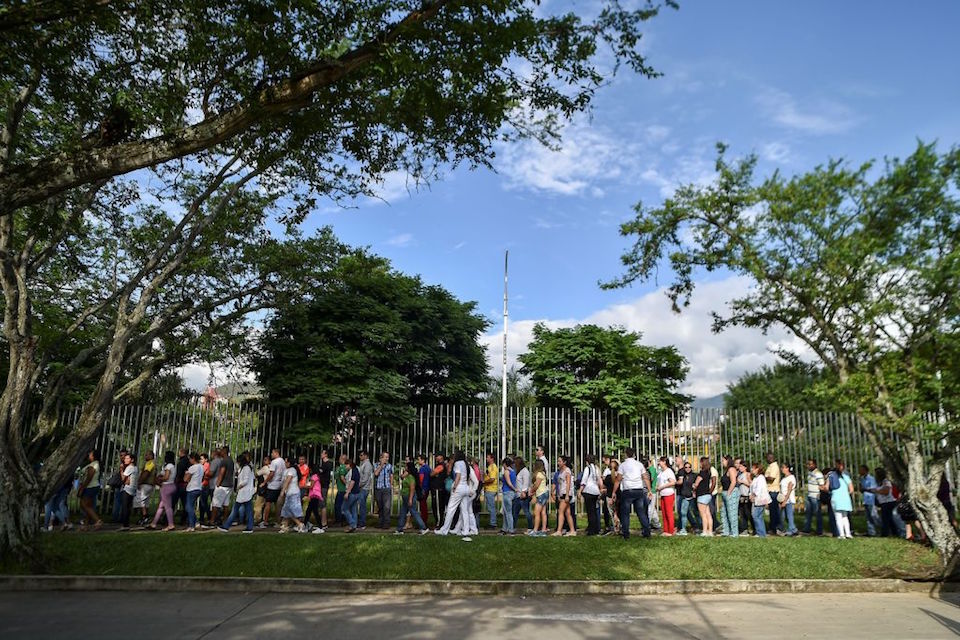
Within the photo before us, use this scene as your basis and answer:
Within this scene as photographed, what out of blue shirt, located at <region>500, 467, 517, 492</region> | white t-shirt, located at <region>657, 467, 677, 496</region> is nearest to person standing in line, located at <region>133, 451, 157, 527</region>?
blue shirt, located at <region>500, 467, 517, 492</region>

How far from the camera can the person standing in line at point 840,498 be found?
42.2 feet

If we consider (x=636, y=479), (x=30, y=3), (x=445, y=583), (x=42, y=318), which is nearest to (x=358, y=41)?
(x=30, y=3)

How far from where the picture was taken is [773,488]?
44.6ft

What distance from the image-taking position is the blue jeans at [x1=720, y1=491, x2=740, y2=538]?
12.5 metres

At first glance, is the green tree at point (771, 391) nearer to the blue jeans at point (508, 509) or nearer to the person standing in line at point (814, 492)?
the person standing in line at point (814, 492)

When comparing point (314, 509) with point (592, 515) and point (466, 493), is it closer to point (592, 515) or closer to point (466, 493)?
point (466, 493)

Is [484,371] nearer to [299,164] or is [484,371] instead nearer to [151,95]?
[299,164]

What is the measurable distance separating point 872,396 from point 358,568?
392 inches

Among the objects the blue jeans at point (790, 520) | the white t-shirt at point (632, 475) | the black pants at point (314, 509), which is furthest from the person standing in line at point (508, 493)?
the blue jeans at point (790, 520)

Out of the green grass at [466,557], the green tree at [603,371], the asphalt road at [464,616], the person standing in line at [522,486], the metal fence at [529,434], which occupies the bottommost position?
the asphalt road at [464,616]

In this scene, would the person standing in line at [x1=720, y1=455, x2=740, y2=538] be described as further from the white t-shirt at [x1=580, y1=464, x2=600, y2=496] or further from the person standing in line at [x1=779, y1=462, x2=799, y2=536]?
the white t-shirt at [x1=580, y1=464, x2=600, y2=496]

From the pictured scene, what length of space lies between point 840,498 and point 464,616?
939 centimetres

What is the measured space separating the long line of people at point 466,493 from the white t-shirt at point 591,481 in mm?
20

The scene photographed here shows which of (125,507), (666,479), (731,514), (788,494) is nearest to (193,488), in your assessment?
(125,507)
